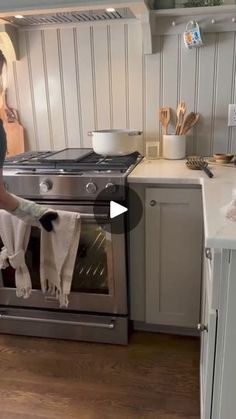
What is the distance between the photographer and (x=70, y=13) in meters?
1.72

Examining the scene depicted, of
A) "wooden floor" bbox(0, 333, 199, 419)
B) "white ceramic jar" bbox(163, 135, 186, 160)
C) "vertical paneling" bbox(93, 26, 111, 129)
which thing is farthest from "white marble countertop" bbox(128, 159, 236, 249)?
"wooden floor" bbox(0, 333, 199, 419)

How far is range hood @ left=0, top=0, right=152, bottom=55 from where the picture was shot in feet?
4.97

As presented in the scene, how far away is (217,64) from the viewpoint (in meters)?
1.85

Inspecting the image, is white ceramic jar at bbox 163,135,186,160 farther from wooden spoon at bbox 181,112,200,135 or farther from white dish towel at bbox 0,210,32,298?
white dish towel at bbox 0,210,32,298

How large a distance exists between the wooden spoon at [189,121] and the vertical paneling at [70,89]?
63 centimetres

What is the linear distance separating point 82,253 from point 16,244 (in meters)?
0.32

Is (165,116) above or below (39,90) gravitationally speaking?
below

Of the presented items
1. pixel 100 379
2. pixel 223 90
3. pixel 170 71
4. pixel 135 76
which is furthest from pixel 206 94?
pixel 100 379

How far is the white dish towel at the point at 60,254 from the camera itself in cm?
153

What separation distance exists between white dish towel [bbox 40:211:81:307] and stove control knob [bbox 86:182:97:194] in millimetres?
114

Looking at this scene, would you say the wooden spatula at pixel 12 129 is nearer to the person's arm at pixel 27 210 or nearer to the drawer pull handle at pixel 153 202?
the person's arm at pixel 27 210

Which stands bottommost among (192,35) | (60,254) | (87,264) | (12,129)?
(87,264)

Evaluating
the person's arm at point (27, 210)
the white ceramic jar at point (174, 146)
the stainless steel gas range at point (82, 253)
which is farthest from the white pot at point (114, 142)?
the person's arm at point (27, 210)

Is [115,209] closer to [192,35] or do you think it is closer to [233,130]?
[233,130]
